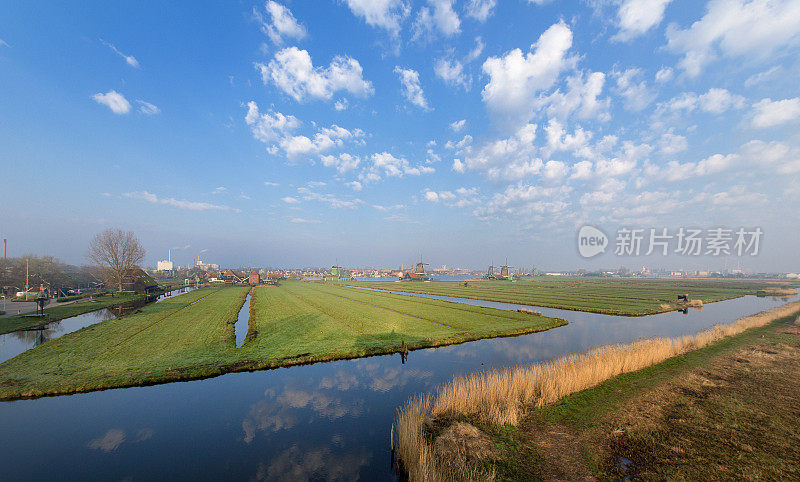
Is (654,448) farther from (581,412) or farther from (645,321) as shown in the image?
(645,321)

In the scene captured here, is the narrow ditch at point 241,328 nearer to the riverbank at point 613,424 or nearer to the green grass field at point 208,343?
the green grass field at point 208,343

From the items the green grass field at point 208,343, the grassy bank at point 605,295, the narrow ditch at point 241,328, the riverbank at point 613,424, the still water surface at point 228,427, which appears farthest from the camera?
the grassy bank at point 605,295

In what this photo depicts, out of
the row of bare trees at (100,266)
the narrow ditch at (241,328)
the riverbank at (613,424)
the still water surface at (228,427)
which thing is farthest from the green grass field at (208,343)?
the row of bare trees at (100,266)


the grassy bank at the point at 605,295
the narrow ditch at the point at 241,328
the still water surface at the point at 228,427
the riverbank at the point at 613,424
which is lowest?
the grassy bank at the point at 605,295

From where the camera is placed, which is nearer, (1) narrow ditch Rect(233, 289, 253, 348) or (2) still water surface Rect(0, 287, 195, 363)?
(2) still water surface Rect(0, 287, 195, 363)

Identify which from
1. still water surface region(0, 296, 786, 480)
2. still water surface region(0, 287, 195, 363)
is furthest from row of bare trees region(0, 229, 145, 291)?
still water surface region(0, 296, 786, 480)

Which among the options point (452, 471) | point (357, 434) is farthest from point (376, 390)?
point (452, 471)

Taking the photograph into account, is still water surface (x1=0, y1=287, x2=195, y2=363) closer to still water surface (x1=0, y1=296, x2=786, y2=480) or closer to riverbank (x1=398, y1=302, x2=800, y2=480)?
still water surface (x1=0, y1=296, x2=786, y2=480)
